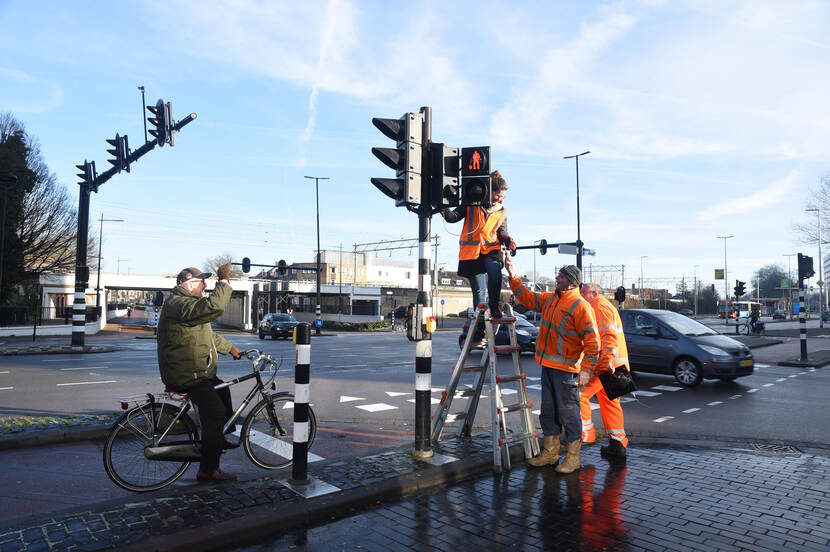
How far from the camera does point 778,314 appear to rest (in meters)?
83.2

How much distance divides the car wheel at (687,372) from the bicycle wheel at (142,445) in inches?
390

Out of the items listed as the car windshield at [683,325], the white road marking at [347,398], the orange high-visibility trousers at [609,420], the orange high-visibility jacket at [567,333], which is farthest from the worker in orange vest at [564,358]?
the car windshield at [683,325]

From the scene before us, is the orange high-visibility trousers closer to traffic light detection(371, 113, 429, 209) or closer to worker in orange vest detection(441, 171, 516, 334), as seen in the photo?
worker in orange vest detection(441, 171, 516, 334)

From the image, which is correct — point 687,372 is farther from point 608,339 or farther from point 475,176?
point 475,176

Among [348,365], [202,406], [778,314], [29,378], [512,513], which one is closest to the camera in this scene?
[512,513]

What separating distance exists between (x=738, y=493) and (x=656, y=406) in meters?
4.69

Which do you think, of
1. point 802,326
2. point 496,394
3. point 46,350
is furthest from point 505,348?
point 46,350

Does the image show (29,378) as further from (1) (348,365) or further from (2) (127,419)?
(2) (127,419)

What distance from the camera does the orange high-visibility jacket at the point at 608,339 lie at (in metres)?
5.62

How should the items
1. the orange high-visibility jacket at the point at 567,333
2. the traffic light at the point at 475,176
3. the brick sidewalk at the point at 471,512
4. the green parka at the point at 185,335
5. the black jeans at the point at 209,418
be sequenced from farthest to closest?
the traffic light at the point at 475,176 < the orange high-visibility jacket at the point at 567,333 < the black jeans at the point at 209,418 < the green parka at the point at 185,335 < the brick sidewalk at the point at 471,512

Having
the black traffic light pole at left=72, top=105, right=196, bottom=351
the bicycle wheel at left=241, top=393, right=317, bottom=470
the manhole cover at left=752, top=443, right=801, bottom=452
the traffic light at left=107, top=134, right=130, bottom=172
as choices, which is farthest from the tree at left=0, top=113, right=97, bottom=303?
the manhole cover at left=752, top=443, right=801, bottom=452

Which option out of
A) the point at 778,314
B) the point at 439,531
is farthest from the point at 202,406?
the point at 778,314

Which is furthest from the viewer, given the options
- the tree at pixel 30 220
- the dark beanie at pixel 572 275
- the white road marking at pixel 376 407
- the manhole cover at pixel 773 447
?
the tree at pixel 30 220

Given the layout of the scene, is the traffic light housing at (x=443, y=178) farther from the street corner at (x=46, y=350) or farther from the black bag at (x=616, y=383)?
the street corner at (x=46, y=350)
